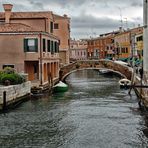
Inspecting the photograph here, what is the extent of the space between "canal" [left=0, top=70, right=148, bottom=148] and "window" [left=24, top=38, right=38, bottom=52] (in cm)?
606

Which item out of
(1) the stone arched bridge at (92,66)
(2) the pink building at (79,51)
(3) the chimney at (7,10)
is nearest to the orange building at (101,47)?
(2) the pink building at (79,51)

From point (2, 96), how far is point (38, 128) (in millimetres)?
7585

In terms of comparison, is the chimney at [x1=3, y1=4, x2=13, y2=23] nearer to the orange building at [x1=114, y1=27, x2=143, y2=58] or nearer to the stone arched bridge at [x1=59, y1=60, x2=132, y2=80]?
the stone arched bridge at [x1=59, y1=60, x2=132, y2=80]

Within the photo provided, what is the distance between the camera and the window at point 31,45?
4350 cm

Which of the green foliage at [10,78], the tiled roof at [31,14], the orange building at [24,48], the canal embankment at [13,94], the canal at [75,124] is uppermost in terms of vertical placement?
the tiled roof at [31,14]

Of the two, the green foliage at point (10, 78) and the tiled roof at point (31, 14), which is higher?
the tiled roof at point (31, 14)

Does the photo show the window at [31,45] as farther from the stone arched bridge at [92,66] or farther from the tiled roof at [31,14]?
the stone arched bridge at [92,66]

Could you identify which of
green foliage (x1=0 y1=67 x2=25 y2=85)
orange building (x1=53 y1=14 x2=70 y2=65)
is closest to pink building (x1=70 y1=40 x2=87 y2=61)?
orange building (x1=53 y1=14 x2=70 y2=65)

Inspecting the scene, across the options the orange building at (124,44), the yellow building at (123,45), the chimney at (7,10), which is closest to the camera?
the chimney at (7,10)

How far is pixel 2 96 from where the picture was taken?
32.2m

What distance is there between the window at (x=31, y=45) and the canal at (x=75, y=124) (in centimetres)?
606

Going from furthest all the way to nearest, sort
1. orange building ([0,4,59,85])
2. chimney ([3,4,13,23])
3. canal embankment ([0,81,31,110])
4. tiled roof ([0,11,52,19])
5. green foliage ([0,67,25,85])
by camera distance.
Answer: tiled roof ([0,11,52,19]) < chimney ([3,4,13,23]) < orange building ([0,4,59,85]) < green foliage ([0,67,25,85]) < canal embankment ([0,81,31,110])

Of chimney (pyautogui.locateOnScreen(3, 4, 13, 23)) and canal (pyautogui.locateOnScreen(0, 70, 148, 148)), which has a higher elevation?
chimney (pyautogui.locateOnScreen(3, 4, 13, 23))

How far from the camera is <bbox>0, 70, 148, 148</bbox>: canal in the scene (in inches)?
868
